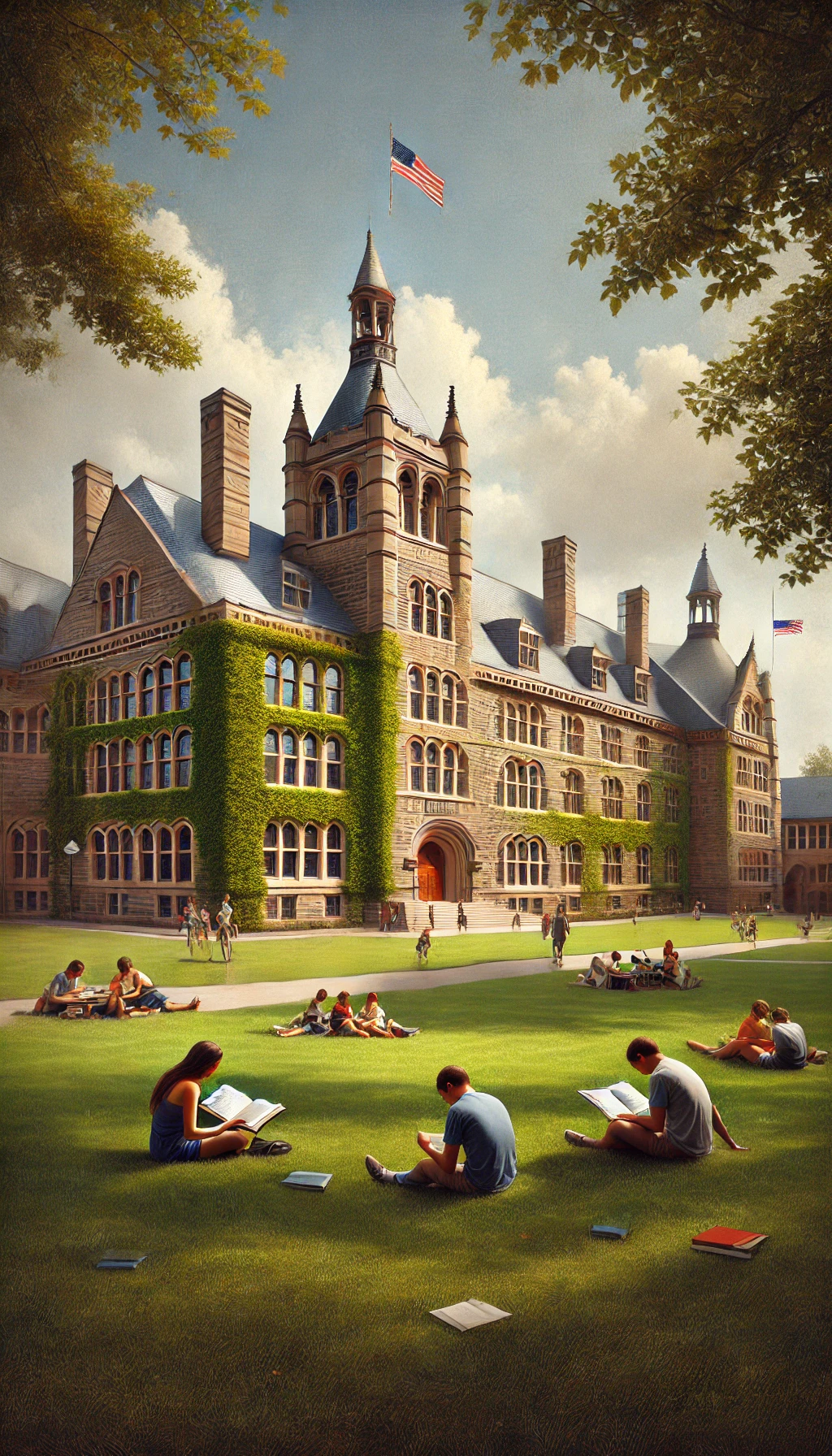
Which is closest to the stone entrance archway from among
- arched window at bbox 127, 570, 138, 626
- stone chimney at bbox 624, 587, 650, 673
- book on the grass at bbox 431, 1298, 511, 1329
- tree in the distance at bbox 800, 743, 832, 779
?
stone chimney at bbox 624, 587, 650, 673

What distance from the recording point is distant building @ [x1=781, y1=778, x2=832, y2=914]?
43.5 feet

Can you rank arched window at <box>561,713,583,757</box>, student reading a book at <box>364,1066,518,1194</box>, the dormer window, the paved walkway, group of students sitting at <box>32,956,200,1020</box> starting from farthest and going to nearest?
arched window at <box>561,713,583,757</box> → the dormer window → the paved walkway → group of students sitting at <box>32,956,200,1020</box> → student reading a book at <box>364,1066,518,1194</box>

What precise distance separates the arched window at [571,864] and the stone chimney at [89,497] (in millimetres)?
21600

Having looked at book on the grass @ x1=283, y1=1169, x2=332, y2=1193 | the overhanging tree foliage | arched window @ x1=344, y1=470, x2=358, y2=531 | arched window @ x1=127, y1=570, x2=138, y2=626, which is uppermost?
arched window @ x1=344, y1=470, x2=358, y2=531

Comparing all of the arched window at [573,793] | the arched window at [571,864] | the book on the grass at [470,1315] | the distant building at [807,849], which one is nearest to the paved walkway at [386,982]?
the distant building at [807,849]

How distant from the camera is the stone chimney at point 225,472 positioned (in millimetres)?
9945

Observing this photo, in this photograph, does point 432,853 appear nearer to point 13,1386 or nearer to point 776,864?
point 776,864

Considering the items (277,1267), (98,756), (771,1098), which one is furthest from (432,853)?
(277,1267)

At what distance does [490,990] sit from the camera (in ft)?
49.4

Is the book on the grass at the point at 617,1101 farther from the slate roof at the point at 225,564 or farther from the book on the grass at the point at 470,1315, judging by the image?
the slate roof at the point at 225,564

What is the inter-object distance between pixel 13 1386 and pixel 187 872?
14.7m

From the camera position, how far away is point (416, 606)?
2867cm

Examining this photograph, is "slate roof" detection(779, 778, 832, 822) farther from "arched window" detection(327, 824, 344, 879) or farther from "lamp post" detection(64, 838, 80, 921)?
"arched window" detection(327, 824, 344, 879)

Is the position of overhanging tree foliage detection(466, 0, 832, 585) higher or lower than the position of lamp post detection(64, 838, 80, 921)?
higher
